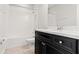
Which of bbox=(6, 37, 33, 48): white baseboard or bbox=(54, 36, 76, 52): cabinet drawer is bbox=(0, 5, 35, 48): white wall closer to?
bbox=(6, 37, 33, 48): white baseboard

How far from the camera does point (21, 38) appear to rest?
1488 millimetres

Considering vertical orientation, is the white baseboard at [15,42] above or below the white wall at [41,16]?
below

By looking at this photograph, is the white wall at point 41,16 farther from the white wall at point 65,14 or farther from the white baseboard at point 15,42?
the white baseboard at point 15,42

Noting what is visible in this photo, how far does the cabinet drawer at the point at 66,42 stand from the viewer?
77cm

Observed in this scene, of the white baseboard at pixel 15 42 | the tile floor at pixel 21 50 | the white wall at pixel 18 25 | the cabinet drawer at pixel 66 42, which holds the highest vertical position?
the white wall at pixel 18 25

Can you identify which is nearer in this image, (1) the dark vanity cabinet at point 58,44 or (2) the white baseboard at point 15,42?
(1) the dark vanity cabinet at point 58,44

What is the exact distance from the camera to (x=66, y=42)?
0.86 m

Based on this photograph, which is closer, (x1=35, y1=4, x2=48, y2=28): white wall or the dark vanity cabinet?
the dark vanity cabinet

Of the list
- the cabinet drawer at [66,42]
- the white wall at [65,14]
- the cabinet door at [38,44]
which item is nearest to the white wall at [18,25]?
the cabinet door at [38,44]

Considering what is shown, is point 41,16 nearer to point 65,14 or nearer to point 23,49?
point 65,14

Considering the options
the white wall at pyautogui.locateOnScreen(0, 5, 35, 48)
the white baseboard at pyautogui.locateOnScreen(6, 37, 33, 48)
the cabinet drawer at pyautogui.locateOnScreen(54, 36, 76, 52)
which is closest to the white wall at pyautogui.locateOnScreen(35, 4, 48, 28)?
the white wall at pyautogui.locateOnScreen(0, 5, 35, 48)

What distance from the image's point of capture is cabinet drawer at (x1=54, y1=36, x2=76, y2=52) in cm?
77

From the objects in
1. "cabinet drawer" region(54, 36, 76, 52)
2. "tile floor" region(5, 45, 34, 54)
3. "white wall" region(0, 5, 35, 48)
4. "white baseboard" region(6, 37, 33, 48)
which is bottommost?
"tile floor" region(5, 45, 34, 54)

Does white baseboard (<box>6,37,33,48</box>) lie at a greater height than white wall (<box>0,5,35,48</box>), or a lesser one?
lesser
